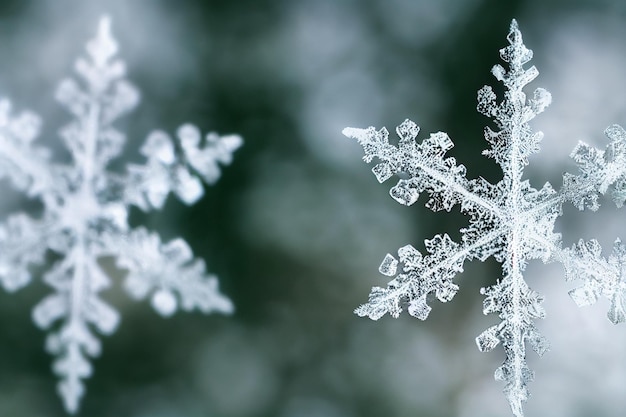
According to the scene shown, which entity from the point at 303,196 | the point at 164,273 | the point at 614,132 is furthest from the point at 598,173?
the point at 164,273

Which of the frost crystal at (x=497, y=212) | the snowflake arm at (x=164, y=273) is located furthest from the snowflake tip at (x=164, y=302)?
the frost crystal at (x=497, y=212)

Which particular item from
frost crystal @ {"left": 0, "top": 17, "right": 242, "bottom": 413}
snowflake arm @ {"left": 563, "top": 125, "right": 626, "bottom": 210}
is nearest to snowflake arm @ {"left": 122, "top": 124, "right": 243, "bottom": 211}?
frost crystal @ {"left": 0, "top": 17, "right": 242, "bottom": 413}

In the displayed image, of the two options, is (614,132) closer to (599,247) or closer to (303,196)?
(599,247)

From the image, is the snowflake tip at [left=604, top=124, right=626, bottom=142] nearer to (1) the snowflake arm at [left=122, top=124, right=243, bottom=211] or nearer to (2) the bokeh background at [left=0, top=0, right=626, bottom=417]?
(2) the bokeh background at [left=0, top=0, right=626, bottom=417]

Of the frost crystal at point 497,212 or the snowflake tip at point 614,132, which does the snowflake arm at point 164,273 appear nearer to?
the frost crystal at point 497,212

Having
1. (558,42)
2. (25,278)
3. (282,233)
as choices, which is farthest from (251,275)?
(558,42)

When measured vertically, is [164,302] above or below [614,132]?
below
